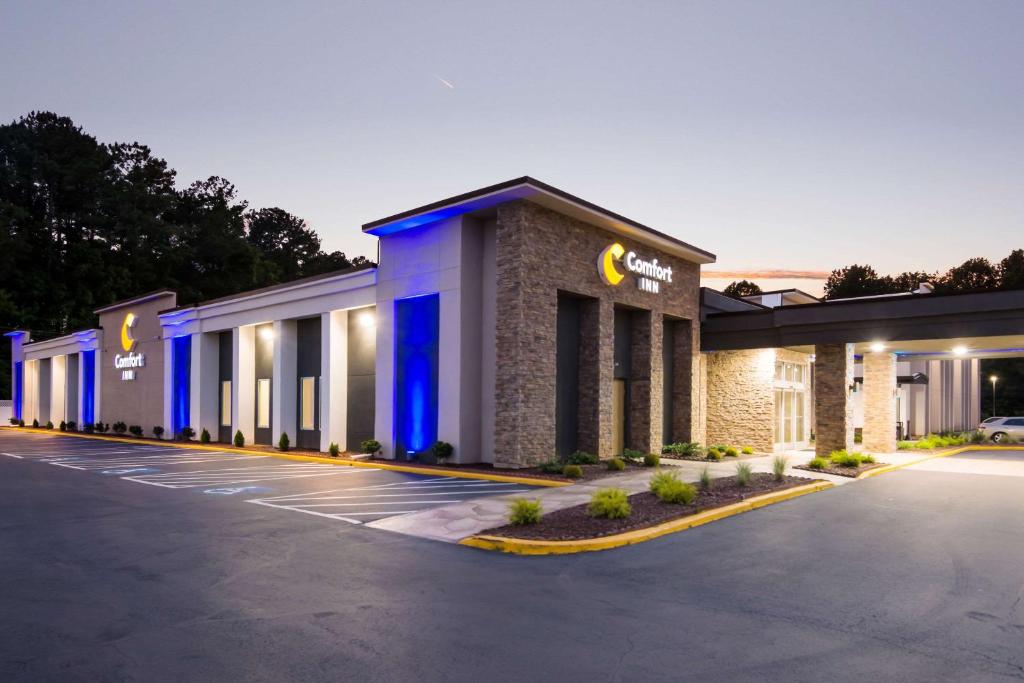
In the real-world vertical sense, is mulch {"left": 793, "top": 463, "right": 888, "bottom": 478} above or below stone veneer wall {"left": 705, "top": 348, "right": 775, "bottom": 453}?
below

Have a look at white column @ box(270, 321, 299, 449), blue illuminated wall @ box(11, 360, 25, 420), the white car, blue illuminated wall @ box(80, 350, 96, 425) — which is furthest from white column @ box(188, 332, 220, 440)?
the white car

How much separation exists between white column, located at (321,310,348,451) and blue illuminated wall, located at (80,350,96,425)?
24.6 metres

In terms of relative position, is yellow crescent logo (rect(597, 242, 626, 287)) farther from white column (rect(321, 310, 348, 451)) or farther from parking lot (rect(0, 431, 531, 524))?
white column (rect(321, 310, 348, 451))

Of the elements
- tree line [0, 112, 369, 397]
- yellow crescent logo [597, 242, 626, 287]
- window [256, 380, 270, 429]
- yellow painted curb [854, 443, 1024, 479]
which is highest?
tree line [0, 112, 369, 397]

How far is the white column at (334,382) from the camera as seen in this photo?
2556cm

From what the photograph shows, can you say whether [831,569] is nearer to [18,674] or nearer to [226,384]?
[18,674]

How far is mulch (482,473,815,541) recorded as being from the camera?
10750mm

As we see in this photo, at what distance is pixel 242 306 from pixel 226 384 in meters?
4.41

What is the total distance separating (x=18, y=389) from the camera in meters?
52.9

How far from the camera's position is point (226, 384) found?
32656 mm

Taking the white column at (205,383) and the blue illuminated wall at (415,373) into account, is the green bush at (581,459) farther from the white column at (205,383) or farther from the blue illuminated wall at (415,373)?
the white column at (205,383)

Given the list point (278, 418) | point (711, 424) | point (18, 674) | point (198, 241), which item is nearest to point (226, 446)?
point (278, 418)

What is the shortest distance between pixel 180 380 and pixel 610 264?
23136 mm

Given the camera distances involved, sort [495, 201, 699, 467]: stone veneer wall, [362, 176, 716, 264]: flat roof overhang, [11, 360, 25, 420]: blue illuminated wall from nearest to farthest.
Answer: [362, 176, 716, 264]: flat roof overhang → [495, 201, 699, 467]: stone veneer wall → [11, 360, 25, 420]: blue illuminated wall
